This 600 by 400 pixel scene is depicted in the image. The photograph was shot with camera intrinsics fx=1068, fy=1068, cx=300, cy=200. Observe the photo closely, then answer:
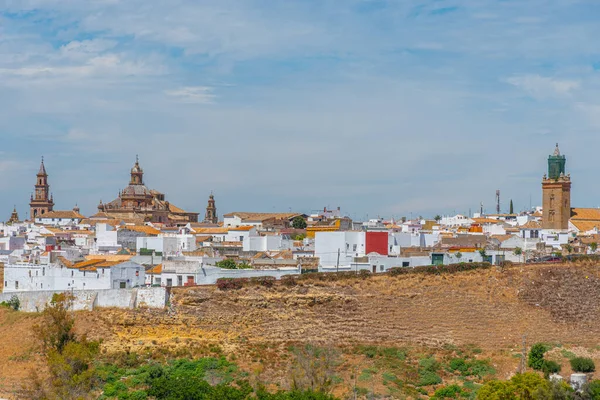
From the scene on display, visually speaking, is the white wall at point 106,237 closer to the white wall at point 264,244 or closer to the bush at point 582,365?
the white wall at point 264,244

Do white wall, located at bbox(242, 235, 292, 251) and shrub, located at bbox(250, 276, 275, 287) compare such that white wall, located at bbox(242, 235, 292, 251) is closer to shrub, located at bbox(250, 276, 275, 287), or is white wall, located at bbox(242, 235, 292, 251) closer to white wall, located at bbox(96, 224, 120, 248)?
white wall, located at bbox(96, 224, 120, 248)

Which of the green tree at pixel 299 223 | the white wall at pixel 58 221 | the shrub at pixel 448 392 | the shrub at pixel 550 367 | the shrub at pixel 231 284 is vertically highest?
the white wall at pixel 58 221

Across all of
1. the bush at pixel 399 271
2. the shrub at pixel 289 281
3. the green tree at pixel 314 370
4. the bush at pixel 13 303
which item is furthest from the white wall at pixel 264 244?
the green tree at pixel 314 370

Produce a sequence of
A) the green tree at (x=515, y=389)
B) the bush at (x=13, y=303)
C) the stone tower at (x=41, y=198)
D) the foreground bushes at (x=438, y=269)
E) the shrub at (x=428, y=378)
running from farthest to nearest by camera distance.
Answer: the stone tower at (x=41, y=198) < the foreground bushes at (x=438, y=269) < the bush at (x=13, y=303) < the shrub at (x=428, y=378) < the green tree at (x=515, y=389)

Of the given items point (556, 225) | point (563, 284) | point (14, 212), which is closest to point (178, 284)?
point (563, 284)

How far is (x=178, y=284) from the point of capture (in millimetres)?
47500

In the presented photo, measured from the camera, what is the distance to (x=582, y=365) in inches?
1569

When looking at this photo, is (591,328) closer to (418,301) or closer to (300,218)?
(418,301)

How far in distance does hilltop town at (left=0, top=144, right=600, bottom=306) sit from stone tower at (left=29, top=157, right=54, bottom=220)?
12740 mm

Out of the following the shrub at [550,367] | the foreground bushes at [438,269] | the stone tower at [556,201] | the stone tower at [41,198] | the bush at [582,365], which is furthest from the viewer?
the stone tower at [41,198]

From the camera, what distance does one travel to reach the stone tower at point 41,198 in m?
110

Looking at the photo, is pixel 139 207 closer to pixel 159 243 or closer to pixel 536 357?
pixel 159 243

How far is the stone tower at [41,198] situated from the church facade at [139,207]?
33.3 ft

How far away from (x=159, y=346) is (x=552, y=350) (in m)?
15.4
